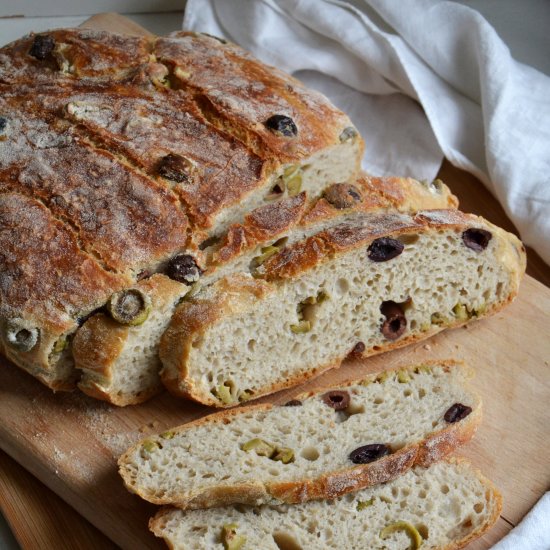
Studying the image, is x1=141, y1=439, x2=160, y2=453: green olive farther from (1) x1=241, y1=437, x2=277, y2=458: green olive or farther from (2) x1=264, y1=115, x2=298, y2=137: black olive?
(2) x1=264, y1=115, x2=298, y2=137: black olive

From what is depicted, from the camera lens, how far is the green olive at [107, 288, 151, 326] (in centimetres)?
349

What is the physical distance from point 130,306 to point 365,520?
1.18m

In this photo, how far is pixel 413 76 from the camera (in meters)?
5.01

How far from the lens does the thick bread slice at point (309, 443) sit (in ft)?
11.1

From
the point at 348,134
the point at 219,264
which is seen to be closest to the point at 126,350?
the point at 219,264

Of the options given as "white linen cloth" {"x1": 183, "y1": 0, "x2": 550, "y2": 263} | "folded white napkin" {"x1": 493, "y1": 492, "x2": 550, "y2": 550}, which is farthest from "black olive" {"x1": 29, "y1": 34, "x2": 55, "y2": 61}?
"folded white napkin" {"x1": 493, "y1": 492, "x2": 550, "y2": 550}

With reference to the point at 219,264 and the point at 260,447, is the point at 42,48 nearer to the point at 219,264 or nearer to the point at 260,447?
the point at 219,264

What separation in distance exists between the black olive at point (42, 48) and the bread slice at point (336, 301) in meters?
1.45

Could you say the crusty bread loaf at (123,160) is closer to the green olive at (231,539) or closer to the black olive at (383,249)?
the black olive at (383,249)

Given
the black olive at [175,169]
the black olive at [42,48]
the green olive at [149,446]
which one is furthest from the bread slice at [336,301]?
the black olive at [42,48]

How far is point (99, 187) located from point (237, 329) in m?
0.80

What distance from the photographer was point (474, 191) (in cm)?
500

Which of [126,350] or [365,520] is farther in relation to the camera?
[126,350]

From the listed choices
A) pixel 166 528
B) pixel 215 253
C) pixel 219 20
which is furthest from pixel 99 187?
pixel 219 20
